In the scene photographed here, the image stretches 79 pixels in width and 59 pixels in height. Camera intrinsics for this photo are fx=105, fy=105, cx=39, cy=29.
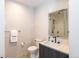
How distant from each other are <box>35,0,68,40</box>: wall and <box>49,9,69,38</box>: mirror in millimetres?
160

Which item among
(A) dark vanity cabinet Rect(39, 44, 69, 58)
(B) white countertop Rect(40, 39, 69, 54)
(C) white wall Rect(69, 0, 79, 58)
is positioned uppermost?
(C) white wall Rect(69, 0, 79, 58)

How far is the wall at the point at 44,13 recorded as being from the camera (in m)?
3.20

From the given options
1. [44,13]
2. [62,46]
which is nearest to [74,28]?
[62,46]

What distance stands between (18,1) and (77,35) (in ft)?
10.2

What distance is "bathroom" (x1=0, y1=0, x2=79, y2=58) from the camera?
3117 millimetres

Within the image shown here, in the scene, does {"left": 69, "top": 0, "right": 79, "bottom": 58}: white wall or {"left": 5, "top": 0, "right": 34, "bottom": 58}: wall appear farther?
{"left": 5, "top": 0, "right": 34, "bottom": 58}: wall

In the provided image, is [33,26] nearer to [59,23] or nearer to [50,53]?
[59,23]

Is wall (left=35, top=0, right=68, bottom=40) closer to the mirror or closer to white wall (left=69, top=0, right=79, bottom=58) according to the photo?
the mirror

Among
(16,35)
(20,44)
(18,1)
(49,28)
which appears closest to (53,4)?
(49,28)

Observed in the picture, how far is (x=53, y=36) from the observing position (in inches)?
136

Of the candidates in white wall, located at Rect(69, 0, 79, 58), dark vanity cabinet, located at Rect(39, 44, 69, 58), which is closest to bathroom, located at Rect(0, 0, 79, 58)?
dark vanity cabinet, located at Rect(39, 44, 69, 58)

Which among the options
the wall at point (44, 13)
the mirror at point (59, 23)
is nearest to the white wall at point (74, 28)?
the mirror at point (59, 23)

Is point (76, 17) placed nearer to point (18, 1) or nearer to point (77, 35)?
point (77, 35)

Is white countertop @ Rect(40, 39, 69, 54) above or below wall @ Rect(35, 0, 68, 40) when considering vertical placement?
below
